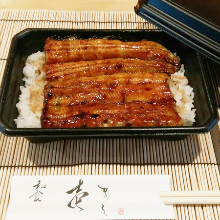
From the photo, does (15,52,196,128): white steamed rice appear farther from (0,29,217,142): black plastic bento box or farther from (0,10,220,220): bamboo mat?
(0,10,220,220): bamboo mat

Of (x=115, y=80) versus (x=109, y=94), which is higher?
(x=115, y=80)

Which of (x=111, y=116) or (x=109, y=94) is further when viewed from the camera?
(x=109, y=94)

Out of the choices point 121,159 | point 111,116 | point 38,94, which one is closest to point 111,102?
point 111,116

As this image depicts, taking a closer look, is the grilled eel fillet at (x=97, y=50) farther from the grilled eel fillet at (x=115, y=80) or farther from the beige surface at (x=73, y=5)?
the beige surface at (x=73, y=5)

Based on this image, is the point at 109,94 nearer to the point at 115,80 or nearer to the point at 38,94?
the point at 115,80

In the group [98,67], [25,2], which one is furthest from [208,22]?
[25,2]

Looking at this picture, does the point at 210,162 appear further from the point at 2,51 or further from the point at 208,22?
the point at 2,51
